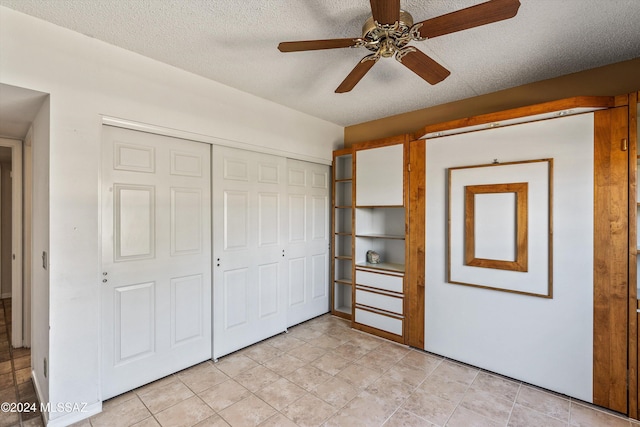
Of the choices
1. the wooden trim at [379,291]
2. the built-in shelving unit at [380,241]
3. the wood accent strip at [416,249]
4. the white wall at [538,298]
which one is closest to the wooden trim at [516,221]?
the white wall at [538,298]

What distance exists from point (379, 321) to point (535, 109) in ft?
8.25

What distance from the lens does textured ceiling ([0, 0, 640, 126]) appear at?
1.78m

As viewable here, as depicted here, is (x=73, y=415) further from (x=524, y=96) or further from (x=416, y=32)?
(x=524, y=96)

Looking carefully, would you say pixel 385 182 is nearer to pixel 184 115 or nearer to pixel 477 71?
pixel 477 71

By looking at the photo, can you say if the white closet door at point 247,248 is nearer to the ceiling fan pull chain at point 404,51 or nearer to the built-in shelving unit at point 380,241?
the built-in shelving unit at point 380,241

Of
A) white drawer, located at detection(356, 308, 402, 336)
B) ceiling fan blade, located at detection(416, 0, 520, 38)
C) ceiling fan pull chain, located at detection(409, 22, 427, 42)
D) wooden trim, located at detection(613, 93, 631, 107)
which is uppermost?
ceiling fan pull chain, located at detection(409, 22, 427, 42)

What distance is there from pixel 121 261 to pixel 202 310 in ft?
2.75

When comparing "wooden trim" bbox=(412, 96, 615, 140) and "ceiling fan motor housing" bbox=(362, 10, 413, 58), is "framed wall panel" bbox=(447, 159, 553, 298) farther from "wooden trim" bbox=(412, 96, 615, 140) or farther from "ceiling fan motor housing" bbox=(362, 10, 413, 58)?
"ceiling fan motor housing" bbox=(362, 10, 413, 58)

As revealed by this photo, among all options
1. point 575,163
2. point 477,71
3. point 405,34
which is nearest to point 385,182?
point 477,71

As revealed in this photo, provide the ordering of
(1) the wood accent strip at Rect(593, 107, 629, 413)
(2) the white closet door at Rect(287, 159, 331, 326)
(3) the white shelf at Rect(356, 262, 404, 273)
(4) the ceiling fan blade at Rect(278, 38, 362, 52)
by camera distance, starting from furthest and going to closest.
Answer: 1. (2) the white closet door at Rect(287, 159, 331, 326)
2. (3) the white shelf at Rect(356, 262, 404, 273)
3. (1) the wood accent strip at Rect(593, 107, 629, 413)
4. (4) the ceiling fan blade at Rect(278, 38, 362, 52)

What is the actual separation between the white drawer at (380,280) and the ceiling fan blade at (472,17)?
→ 7.77 ft

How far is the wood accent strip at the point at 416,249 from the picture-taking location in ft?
10.1

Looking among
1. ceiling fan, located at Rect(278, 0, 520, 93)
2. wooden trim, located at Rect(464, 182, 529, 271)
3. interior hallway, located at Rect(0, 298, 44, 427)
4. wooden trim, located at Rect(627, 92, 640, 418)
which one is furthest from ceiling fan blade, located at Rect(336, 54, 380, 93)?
interior hallway, located at Rect(0, 298, 44, 427)

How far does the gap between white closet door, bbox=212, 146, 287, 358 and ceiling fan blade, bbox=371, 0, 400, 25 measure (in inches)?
75.7
